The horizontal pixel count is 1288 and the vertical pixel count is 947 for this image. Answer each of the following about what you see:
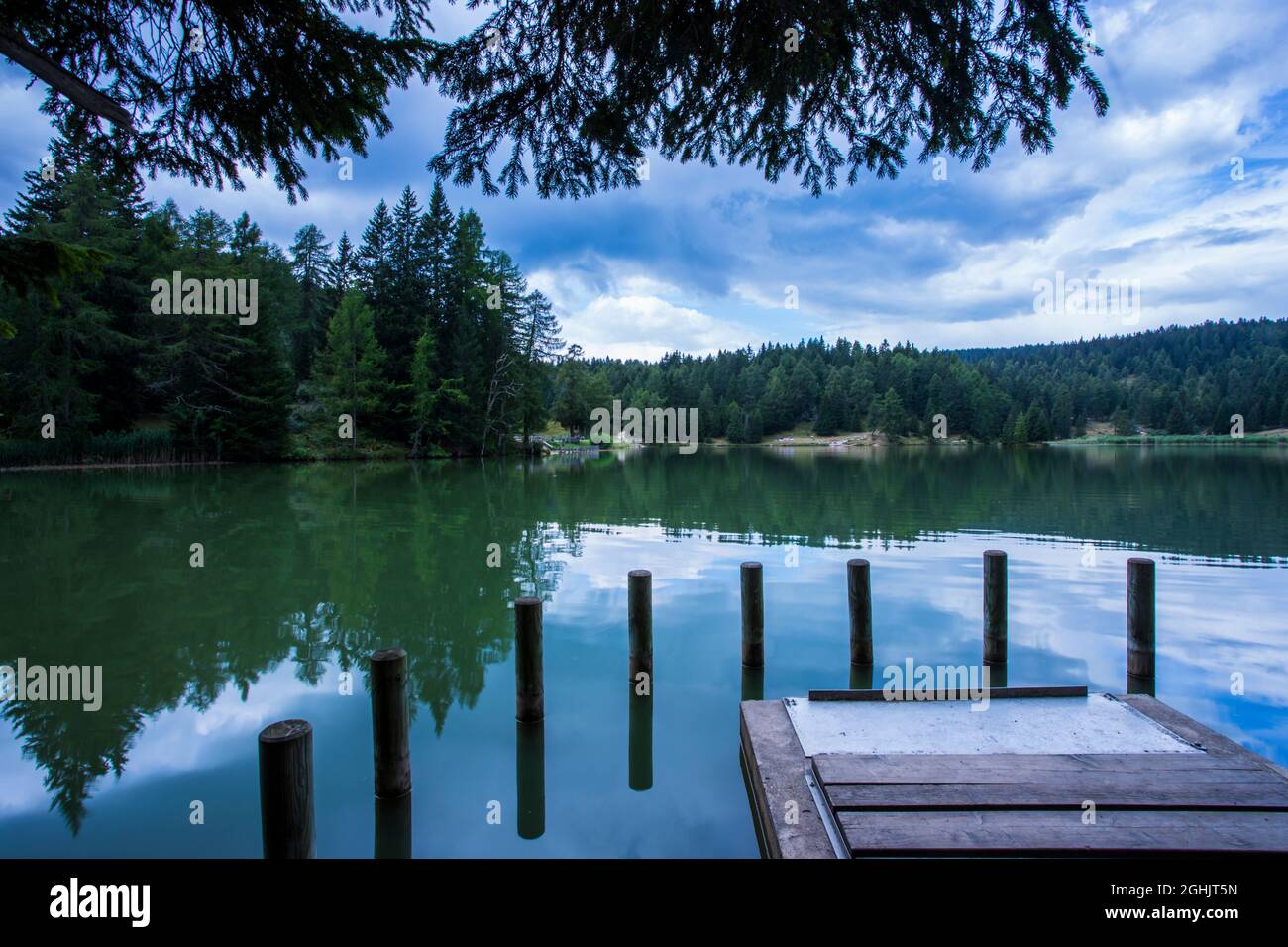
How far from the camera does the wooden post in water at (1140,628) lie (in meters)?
8.16

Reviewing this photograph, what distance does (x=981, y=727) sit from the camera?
609 centimetres

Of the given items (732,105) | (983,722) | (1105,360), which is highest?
(1105,360)

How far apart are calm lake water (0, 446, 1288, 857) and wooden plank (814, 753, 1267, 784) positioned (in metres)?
1.05

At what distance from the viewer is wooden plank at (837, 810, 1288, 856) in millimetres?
4016

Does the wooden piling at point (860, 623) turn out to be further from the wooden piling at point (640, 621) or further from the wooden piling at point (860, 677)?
the wooden piling at point (640, 621)

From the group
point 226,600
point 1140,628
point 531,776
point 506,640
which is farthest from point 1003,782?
point 226,600

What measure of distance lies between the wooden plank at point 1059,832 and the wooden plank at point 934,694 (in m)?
2.30

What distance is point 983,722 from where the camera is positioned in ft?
20.3

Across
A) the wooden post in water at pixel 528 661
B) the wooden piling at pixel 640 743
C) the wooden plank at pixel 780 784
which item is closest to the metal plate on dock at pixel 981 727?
the wooden plank at pixel 780 784

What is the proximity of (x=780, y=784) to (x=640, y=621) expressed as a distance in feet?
10.6

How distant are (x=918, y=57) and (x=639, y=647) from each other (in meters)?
6.33

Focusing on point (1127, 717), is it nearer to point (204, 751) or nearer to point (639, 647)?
point (639, 647)

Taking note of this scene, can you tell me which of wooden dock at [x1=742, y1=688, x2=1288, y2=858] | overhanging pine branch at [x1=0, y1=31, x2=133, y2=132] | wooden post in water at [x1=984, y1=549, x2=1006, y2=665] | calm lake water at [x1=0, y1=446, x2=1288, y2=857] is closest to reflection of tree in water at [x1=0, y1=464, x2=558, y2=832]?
calm lake water at [x1=0, y1=446, x2=1288, y2=857]
